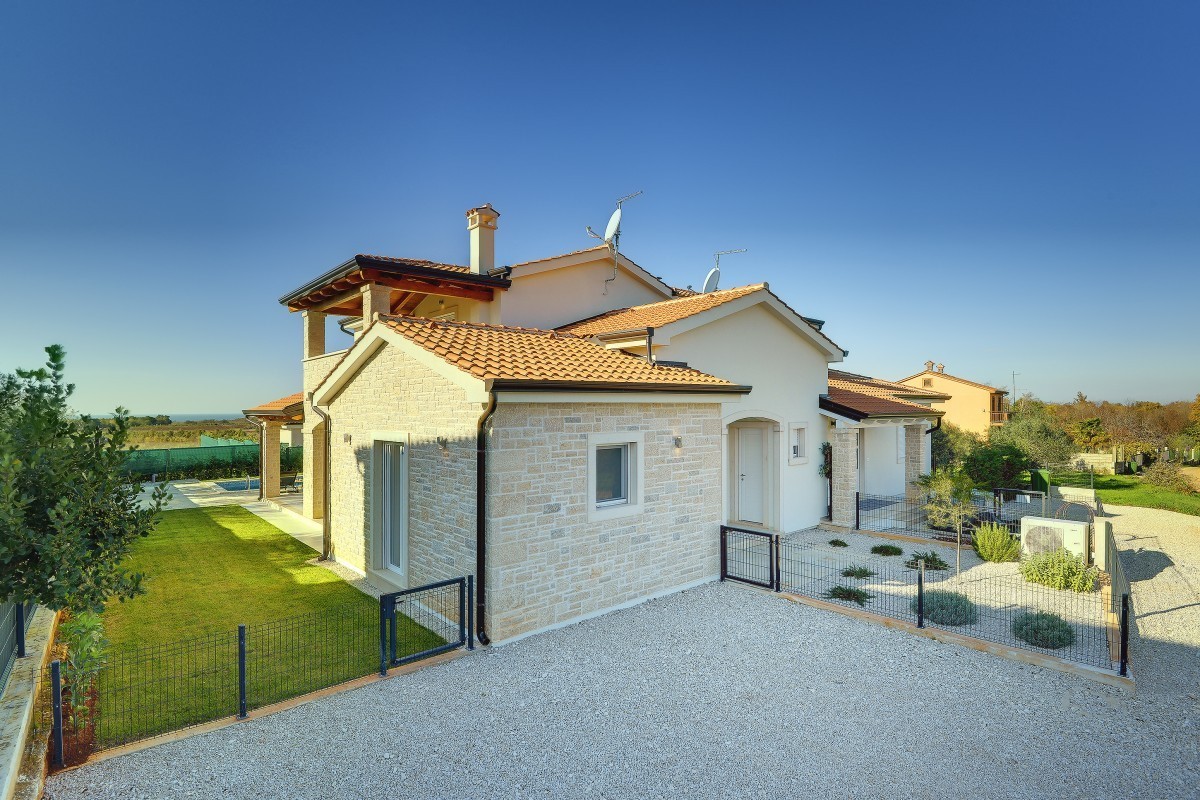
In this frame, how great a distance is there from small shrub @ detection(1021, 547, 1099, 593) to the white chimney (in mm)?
15358

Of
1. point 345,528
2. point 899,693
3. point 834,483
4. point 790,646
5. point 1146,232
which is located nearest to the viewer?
point 899,693

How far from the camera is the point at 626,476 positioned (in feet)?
32.1

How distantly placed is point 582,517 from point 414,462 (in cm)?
340

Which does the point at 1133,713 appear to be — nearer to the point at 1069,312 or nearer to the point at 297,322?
the point at 297,322

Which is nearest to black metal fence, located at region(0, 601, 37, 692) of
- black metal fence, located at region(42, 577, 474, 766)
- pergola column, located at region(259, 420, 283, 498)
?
black metal fence, located at region(42, 577, 474, 766)

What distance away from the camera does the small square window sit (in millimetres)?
9516

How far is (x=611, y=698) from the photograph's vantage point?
21.6 ft

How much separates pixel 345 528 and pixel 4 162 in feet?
47.5

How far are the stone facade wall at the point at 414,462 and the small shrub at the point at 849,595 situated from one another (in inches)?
268

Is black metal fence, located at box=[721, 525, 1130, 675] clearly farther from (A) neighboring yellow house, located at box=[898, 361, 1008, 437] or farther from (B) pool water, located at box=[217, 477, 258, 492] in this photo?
(A) neighboring yellow house, located at box=[898, 361, 1008, 437]

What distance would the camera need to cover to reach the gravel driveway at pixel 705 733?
16.3ft

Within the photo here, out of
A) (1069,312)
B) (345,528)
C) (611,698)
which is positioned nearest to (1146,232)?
(1069,312)

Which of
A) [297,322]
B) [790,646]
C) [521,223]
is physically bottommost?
[790,646]

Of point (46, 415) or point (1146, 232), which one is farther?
point (1146, 232)
